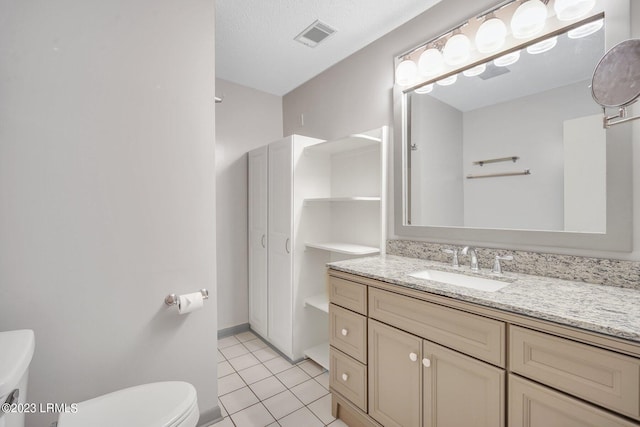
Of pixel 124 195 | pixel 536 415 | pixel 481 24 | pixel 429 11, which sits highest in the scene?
pixel 429 11

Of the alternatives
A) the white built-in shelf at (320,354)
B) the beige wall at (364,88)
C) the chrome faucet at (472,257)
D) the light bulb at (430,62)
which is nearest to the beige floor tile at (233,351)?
the white built-in shelf at (320,354)

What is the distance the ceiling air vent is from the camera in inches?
74.5

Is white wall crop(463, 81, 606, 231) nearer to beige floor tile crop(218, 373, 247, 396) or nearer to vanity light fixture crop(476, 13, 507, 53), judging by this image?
vanity light fixture crop(476, 13, 507, 53)

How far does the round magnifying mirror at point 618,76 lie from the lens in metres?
1.03

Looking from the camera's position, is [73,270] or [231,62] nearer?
[73,270]

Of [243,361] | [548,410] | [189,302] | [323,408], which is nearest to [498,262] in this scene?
[548,410]

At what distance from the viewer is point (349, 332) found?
60.4 inches

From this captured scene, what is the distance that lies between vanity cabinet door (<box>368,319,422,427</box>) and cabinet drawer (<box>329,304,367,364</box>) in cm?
5

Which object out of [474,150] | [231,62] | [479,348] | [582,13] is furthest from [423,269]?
[231,62]

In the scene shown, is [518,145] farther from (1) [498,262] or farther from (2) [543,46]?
(1) [498,262]

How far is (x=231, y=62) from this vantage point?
234 centimetres

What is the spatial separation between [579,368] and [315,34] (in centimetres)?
221

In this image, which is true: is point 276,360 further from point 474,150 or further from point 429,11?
point 429,11

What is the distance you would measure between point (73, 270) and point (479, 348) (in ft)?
5.50
